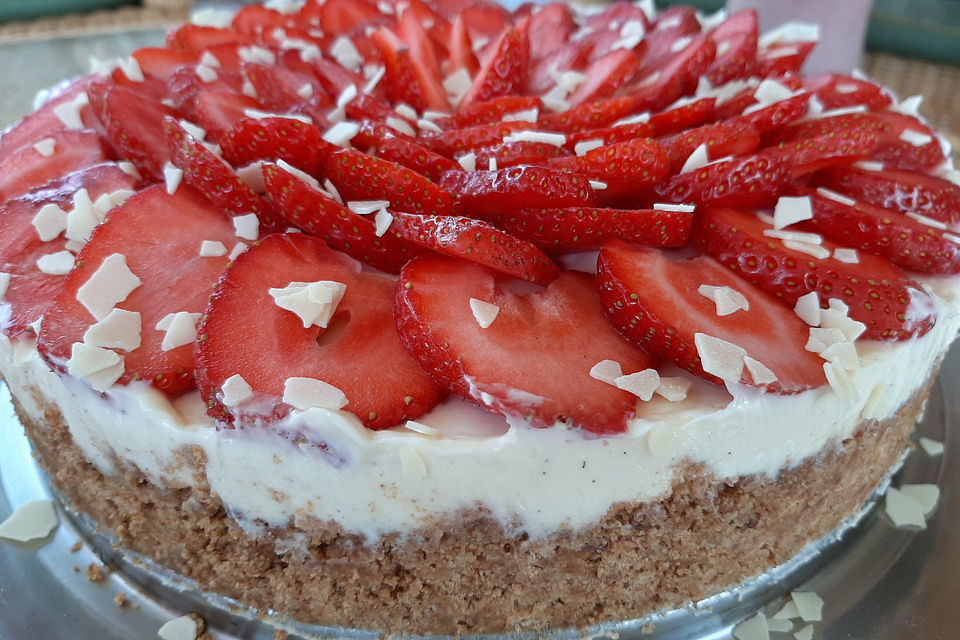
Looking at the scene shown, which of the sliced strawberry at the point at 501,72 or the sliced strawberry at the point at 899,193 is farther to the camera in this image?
the sliced strawberry at the point at 501,72

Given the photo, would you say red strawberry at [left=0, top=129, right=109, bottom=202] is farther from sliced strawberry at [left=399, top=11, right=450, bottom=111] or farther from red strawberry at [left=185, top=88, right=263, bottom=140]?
sliced strawberry at [left=399, top=11, right=450, bottom=111]

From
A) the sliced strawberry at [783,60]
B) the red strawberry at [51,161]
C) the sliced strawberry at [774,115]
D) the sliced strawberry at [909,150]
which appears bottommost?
the sliced strawberry at [909,150]

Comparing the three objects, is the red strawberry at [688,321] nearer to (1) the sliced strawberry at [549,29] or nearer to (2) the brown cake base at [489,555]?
(2) the brown cake base at [489,555]

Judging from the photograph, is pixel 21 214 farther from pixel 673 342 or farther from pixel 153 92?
pixel 673 342

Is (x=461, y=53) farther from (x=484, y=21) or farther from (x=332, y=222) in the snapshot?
(x=332, y=222)

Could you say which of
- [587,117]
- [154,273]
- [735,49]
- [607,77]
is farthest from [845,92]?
[154,273]

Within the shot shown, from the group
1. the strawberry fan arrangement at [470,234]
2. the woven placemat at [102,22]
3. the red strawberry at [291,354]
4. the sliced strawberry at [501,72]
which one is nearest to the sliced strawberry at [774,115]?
the strawberry fan arrangement at [470,234]

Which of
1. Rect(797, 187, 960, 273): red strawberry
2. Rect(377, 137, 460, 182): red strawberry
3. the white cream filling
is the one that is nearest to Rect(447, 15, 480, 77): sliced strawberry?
Rect(377, 137, 460, 182): red strawberry
